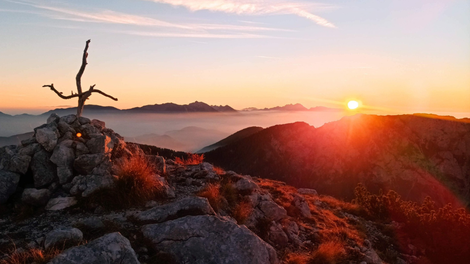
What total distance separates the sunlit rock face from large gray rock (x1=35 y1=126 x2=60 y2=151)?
99.0 metres

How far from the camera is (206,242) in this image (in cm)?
707

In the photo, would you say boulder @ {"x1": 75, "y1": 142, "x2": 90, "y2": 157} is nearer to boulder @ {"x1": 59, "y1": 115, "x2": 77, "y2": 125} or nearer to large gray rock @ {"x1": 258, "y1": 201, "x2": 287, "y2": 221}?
boulder @ {"x1": 59, "y1": 115, "x2": 77, "y2": 125}

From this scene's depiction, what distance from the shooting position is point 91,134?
1180 centimetres

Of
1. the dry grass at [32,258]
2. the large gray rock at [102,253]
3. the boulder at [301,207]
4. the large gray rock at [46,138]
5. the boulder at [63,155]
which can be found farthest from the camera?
the boulder at [301,207]

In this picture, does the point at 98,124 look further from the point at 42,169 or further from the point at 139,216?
the point at 139,216

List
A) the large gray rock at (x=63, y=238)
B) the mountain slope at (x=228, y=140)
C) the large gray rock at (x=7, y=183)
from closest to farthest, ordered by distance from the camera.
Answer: the large gray rock at (x=63, y=238) < the large gray rock at (x=7, y=183) < the mountain slope at (x=228, y=140)

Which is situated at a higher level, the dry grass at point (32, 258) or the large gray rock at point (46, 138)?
the large gray rock at point (46, 138)

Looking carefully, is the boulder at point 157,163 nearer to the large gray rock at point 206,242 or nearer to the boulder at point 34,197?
the boulder at point 34,197

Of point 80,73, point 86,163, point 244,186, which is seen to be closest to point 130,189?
point 86,163

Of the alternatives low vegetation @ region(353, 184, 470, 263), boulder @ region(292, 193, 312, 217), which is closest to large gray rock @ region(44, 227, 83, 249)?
boulder @ region(292, 193, 312, 217)

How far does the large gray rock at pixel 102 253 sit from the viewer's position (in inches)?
202

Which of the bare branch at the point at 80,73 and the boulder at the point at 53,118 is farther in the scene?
the bare branch at the point at 80,73

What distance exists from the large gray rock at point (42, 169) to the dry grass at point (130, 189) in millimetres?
1991

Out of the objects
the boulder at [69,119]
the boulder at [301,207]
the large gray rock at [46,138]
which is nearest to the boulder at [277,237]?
the boulder at [301,207]
